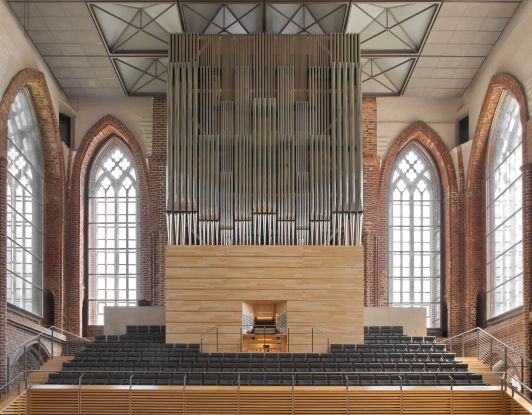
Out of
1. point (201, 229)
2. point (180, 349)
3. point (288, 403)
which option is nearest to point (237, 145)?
point (201, 229)

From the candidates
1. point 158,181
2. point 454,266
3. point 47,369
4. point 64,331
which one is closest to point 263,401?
point 47,369

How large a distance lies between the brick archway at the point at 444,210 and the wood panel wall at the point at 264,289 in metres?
5.43

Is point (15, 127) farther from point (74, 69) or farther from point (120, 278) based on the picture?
point (120, 278)

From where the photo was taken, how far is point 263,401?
76.3 feet

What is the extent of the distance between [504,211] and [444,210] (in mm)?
3855

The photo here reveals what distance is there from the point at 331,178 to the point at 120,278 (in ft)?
28.7

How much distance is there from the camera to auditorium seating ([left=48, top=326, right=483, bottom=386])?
2411cm

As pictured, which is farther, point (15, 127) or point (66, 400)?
point (15, 127)

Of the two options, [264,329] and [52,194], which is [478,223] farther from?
[52,194]

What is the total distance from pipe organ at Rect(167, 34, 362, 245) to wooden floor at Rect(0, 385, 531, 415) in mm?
5083

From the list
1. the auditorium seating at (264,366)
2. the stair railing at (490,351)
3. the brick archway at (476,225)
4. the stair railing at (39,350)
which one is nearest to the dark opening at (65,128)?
the stair railing at (39,350)

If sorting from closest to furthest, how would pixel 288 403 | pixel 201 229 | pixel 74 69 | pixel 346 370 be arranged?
pixel 288 403
pixel 346 370
pixel 201 229
pixel 74 69

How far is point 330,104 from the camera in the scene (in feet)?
92.1

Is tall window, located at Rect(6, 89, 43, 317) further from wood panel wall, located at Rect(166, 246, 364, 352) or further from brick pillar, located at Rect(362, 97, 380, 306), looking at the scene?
brick pillar, located at Rect(362, 97, 380, 306)
